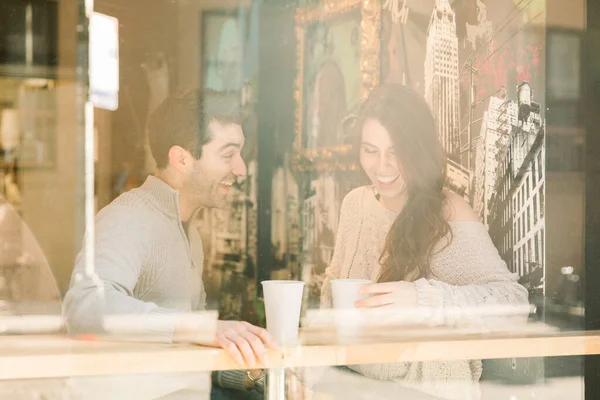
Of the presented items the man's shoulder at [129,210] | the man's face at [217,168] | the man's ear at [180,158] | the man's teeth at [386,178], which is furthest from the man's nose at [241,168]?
the man's teeth at [386,178]

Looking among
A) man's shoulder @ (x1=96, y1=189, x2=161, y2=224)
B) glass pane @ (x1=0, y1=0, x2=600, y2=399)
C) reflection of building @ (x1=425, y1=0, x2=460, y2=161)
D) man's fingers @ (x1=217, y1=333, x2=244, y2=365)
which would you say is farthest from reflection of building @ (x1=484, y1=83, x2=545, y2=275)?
man's shoulder @ (x1=96, y1=189, x2=161, y2=224)

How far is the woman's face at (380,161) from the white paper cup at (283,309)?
399mm

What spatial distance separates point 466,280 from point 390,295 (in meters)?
0.23

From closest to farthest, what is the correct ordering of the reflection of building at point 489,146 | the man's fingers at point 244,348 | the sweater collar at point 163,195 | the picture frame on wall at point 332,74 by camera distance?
1. the man's fingers at point 244,348
2. the sweater collar at point 163,195
3. the picture frame on wall at point 332,74
4. the reflection of building at point 489,146

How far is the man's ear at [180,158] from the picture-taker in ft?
6.07

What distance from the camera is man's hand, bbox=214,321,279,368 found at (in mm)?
1724

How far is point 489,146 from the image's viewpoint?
206 centimetres

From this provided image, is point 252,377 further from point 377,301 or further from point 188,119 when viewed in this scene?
point 188,119

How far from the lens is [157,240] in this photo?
6.01 ft

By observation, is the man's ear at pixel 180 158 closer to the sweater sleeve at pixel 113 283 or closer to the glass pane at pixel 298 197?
the glass pane at pixel 298 197

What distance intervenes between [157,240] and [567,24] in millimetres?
1358

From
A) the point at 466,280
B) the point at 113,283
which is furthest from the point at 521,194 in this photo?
the point at 113,283

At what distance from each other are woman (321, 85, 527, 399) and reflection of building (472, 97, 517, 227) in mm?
46

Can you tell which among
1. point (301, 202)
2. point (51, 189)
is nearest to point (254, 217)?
point (301, 202)
